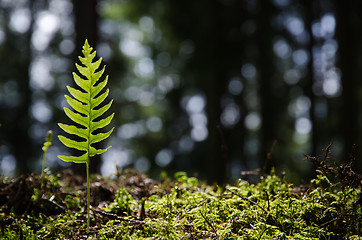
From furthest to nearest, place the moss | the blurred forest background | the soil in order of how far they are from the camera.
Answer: the blurred forest background
the soil
the moss

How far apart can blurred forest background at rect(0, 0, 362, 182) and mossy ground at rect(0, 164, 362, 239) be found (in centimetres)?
72

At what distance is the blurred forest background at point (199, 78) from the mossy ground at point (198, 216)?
2.37 feet

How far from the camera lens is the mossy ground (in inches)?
57.3

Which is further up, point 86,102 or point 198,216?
point 86,102

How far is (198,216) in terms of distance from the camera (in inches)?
63.5

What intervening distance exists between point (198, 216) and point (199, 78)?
8006mm

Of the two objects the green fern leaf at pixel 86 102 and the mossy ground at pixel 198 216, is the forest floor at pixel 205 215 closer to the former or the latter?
the mossy ground at pixel 198 216

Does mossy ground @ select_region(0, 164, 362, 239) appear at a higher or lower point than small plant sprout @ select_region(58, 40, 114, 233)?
lower

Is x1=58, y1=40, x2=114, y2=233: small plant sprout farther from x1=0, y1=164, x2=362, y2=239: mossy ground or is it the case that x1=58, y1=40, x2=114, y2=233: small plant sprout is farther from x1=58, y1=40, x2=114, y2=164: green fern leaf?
x1=0, y1=164, x2=362, y2=239: mossy ground

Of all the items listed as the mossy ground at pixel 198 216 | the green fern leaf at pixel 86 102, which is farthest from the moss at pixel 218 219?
the green fern leaf at pixel 86 102

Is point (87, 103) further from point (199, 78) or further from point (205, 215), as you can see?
point (199, 78)

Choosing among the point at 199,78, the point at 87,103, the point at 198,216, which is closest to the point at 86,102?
the point at 87,103

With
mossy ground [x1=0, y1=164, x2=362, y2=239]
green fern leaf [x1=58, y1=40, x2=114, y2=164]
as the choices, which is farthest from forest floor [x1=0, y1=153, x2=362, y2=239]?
green fern leaf [x1=58, y1=40, x2=114, y2=164]

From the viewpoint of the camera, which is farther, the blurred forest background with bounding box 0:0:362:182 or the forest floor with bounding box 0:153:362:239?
the blurred forest background with bounding box 0:0:362:182
